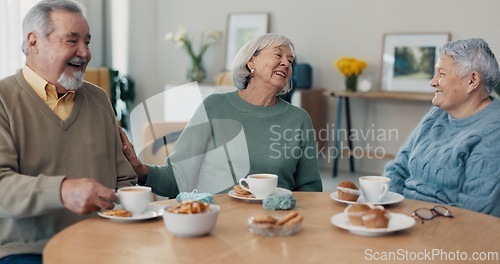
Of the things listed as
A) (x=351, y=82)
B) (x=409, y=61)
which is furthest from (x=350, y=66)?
(x=409, y=61)

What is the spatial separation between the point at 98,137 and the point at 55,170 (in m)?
0.18

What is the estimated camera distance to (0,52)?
5.36 m

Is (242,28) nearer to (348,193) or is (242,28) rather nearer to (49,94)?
(49,94)

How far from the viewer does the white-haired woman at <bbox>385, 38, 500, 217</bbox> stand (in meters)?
A: 2.23

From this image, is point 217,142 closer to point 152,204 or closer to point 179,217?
point 152,204

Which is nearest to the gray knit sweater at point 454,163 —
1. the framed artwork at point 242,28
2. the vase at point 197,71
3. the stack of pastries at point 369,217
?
the stack of pastries at point 369,217

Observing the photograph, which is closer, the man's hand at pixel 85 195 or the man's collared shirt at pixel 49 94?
the man's hand at pixel 85 195

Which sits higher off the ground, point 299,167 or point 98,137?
point 98,137

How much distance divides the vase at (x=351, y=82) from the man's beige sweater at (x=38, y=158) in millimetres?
4338

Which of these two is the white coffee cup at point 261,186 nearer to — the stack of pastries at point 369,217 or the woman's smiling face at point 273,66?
the stack of pastries at point 369,217

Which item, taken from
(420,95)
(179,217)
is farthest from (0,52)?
(179,217)

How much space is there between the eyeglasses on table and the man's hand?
805mm

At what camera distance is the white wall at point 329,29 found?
5828 millimetres

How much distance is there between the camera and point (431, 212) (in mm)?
1790
